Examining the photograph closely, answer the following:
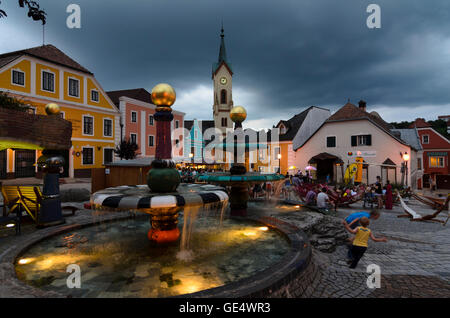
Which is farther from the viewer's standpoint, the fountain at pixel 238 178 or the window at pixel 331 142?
the window at pixel 331 142

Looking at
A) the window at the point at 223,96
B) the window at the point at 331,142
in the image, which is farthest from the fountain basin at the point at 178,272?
the window at the point at 223,96

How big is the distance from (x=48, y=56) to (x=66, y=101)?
442 centimetres

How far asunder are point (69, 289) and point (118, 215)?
474 centimetres

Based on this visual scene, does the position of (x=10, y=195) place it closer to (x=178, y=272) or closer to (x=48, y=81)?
(x=178, y=272)

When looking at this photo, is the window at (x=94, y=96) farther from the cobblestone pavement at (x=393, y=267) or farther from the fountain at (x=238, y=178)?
the fountain at (x=238, y=178)

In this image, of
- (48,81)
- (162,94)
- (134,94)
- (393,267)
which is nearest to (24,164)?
(48,81)

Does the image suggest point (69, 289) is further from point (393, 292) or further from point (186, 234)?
point (393, 292)

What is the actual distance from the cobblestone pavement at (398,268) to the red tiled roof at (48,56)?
2769 centimetres

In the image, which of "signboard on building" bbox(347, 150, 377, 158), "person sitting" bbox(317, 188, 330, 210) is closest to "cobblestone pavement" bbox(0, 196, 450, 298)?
"person sitting" bbox(317, 188, 330, 210)

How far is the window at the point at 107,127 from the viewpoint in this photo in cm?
2895

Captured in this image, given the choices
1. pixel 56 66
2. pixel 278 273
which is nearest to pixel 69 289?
pixel 278 273

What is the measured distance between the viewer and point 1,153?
65.2 ft

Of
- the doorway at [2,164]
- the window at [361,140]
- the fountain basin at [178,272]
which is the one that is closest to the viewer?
the fountain basin at [178,272]

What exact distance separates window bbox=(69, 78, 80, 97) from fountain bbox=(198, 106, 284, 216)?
23.9 m
